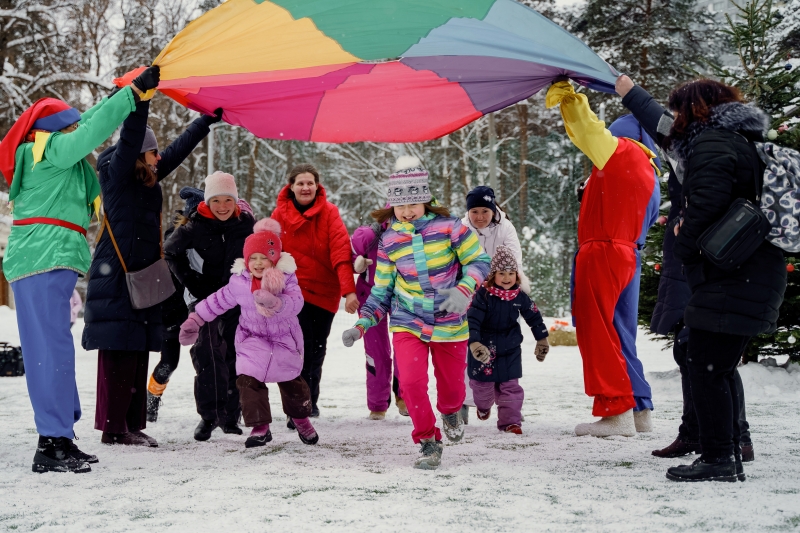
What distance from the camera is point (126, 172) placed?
514 cm

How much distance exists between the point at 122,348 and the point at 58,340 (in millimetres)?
617

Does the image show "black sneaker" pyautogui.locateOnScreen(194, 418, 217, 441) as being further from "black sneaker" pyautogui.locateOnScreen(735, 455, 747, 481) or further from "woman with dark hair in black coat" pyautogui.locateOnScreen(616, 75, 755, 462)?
"black sneaker" pyautogui.locateOnScreen(735, 455, 747, 481)

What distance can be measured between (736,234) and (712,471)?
1118 millimetres

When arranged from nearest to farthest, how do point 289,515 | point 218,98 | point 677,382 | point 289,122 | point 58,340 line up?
1. point 289,515
2. point 58,340
3. point 218,98
4. point 289,122
5. point 677,382

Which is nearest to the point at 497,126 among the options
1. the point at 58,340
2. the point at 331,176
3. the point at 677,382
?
the point at 331,176

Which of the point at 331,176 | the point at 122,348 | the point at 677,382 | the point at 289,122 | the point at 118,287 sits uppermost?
the point at 331,176

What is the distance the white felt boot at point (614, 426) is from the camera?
17.6 feet

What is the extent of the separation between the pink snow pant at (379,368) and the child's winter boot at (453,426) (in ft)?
5.27

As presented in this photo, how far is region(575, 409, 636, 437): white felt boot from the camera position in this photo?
538 cm

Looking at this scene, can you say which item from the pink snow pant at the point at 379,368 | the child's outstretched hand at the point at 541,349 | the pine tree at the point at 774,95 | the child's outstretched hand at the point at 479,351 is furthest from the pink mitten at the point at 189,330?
the pine tree at the point at 774,95

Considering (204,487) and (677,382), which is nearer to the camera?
(204,487)

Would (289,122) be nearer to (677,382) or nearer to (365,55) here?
(365,55)

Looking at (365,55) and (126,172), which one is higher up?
(365,55)

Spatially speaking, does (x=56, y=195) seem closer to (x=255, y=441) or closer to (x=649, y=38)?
(x=255, y=441)
